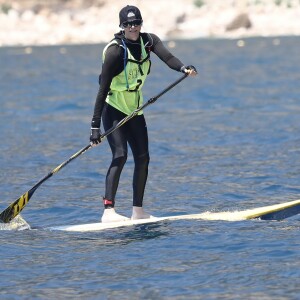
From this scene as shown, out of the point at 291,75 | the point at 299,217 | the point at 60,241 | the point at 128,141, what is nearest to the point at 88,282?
the point at 60,241

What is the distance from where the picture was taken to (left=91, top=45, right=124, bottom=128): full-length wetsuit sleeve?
10609 mm

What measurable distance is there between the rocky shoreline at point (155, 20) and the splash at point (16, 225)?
55.3 m

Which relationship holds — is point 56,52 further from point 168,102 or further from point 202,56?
point 168,102

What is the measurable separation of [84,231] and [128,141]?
3.33ft

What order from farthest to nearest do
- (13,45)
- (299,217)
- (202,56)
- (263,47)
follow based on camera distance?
(13,45)
(263,47)
(202,56)
(299,217)

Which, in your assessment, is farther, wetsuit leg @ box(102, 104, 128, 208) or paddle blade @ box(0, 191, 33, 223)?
paddle blade @ box(0, 191, 33, 223)

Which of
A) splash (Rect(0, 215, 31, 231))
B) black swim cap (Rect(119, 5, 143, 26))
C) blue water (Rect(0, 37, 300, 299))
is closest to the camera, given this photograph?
blue water (Rect(0, 37, 300, 299))

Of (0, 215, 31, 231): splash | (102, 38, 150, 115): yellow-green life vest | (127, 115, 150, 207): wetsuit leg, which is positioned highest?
(102, 38, 150, 115): yellow-green life vest

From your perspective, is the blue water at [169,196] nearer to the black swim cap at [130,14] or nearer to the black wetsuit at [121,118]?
the black wetsuit at [121,118]

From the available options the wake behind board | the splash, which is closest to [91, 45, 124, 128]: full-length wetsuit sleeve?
the wake behind board

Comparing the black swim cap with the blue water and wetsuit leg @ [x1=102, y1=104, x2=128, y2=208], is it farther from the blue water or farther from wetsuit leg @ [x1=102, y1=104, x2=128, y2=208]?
the blue water

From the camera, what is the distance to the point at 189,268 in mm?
9438

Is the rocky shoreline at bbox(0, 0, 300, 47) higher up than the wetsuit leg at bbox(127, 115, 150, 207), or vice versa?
the rocky shoreline at bbox(0, 0, 300, 47)

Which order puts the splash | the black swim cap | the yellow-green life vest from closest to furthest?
the black swim cap
the yellow-green life vest
the splash
